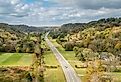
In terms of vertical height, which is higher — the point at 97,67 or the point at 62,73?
the point at 97,67

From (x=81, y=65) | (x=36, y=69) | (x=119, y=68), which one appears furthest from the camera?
(x=81, y=65)

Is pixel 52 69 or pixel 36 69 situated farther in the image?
pixel 52 69

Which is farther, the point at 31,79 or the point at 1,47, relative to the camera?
the point at 1,47

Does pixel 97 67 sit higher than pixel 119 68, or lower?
higher

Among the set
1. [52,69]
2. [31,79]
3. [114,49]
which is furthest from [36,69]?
[114,49]

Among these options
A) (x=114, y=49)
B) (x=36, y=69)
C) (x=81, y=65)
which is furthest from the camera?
(x=114, y=49)

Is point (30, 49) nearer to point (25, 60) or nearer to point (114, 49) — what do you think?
point (25, 60)

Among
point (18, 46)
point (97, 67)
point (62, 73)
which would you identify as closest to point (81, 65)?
point (62, 73)

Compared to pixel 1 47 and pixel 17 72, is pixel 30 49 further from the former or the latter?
pixel 17 72

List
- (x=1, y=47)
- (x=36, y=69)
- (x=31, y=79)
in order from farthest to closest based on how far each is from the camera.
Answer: (x=1, y=47), (x=36, y=69), (x=31, y=79)

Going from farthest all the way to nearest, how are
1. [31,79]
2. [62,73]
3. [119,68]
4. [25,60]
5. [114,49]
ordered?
1. [114,49]
2. [25,60]
3. [119,68]
4. [62,73]
5. [31,79]
